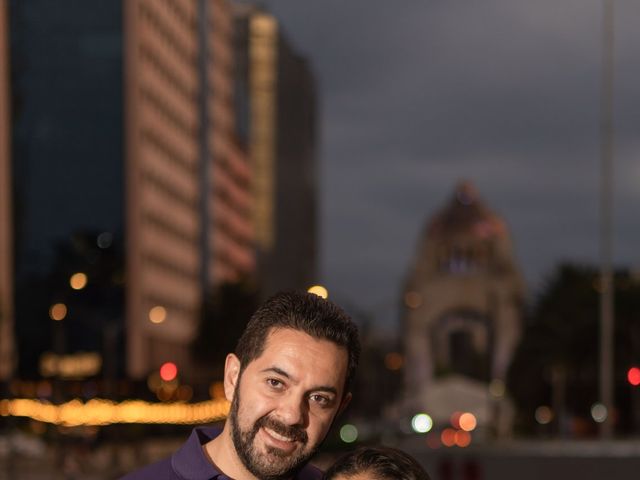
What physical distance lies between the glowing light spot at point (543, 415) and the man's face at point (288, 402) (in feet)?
413

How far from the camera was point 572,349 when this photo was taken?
356 feet

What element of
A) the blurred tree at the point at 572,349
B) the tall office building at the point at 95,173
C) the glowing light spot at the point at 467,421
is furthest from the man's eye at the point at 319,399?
the tall office building at the point at 95,173

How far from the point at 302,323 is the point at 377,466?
0.55m

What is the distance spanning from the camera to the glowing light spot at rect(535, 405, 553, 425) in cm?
13200

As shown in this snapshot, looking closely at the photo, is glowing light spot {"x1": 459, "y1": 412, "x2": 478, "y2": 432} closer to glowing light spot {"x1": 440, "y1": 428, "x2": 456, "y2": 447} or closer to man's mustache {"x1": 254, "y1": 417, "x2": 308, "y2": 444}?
glowing light spot {"x1": 440, "y1": 428, "x2": 456, "y2": 447}

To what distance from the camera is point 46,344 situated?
412 feet

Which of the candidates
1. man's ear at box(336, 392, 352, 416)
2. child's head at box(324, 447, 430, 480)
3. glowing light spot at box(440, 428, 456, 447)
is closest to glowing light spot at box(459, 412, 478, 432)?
glowing light spot at box(440, 428, 456, 447)

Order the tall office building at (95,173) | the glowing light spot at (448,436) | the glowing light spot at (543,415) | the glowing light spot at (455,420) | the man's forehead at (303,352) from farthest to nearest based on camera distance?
the glowing light spot at (543,415)
the tall office building at (95,173)
the glowing light spot at (455,420)
the glowing light spot at (448,436)
the man's forehead at (303,352)

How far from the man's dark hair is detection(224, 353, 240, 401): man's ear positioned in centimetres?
6

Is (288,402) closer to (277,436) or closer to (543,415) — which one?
(277,436)

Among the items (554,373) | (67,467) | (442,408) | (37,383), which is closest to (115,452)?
(67,467)

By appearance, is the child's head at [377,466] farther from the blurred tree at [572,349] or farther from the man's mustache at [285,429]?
the blurred tree at [572,349]

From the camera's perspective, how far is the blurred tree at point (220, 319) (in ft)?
431

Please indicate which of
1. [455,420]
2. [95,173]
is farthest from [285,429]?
[95,173]
